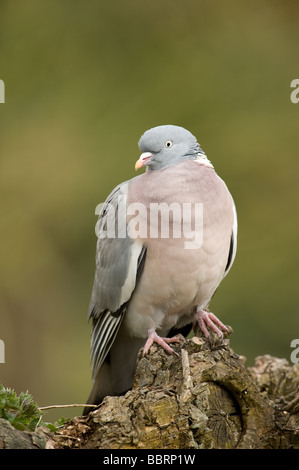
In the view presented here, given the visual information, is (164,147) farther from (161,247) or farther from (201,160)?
(161,247)

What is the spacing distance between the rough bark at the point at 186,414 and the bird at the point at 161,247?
0.40 meters

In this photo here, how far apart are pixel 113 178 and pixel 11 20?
1822 mm

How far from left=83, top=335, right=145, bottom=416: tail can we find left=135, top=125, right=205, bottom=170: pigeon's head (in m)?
1.06

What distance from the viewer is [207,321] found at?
4.06 metres

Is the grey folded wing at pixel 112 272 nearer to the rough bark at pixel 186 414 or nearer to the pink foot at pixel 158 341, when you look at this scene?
the pink foot at pixel 158 341

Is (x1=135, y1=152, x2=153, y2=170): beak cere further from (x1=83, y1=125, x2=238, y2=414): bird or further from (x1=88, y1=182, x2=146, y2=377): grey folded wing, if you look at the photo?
(x1=88, y1=182, x2=146, y2=377): grey folded wing

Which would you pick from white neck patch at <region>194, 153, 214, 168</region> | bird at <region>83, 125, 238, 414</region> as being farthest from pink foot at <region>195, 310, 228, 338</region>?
white neck patch at <region>194, 153, 214, 168</region>

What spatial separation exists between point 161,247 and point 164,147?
532mm

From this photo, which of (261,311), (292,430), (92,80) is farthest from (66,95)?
(292,430)

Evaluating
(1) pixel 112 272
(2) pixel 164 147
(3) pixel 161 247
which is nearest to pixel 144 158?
(2) pixel 164 147

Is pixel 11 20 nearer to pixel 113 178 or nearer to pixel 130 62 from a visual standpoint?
pixel 130 62

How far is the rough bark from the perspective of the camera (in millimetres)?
2887

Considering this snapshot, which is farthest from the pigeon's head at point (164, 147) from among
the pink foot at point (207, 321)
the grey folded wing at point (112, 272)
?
the pink foot at point (207, 321)

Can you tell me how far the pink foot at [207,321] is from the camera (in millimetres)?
3968
